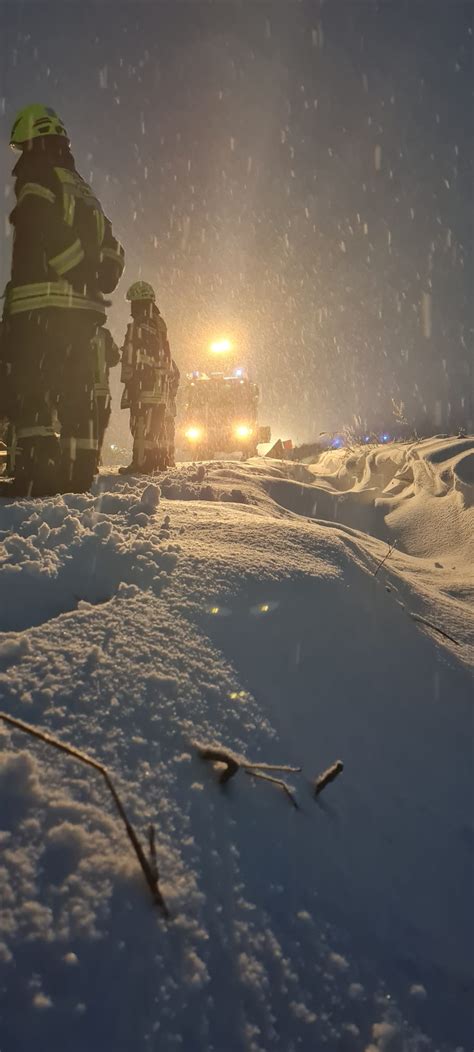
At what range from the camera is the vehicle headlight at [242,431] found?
75.8 ft

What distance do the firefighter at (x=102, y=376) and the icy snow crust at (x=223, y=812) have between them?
1.77 metres

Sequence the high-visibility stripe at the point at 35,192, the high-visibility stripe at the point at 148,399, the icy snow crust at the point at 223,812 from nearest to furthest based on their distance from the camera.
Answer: the icy snow crust at the point at 223,812 → the high-visibility stripe at the point at 35,192 → the high-visibility stripe at the point at 148,399

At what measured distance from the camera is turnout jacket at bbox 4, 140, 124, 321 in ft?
9.84

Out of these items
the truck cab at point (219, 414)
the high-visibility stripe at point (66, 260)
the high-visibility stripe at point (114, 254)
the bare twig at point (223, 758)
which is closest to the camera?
the bare twig at point (223, 758)

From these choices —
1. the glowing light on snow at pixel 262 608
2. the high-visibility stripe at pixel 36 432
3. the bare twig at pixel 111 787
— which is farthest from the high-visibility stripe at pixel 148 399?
the bare twig at pixel 111 787

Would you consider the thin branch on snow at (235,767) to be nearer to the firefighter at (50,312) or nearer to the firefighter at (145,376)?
the firefighter at (50,312)

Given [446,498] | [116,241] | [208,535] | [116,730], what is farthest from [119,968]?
[446,498]

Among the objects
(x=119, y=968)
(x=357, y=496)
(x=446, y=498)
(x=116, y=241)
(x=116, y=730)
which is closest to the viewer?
(x=119, y=968)

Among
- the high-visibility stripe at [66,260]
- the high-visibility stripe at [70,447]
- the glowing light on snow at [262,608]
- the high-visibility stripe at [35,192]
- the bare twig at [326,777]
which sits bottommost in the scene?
the bare twig at [326,777]

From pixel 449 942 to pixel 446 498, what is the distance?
491 cm

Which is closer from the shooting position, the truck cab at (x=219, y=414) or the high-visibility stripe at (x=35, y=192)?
the high-visibility stripe at (x=35, y=192)

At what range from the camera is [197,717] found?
98cm

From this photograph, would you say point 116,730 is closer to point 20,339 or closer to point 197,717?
point 197,717

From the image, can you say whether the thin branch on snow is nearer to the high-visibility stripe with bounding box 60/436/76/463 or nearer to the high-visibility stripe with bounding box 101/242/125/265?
the high-visibility stripe with bounding box 60/436/76/463
